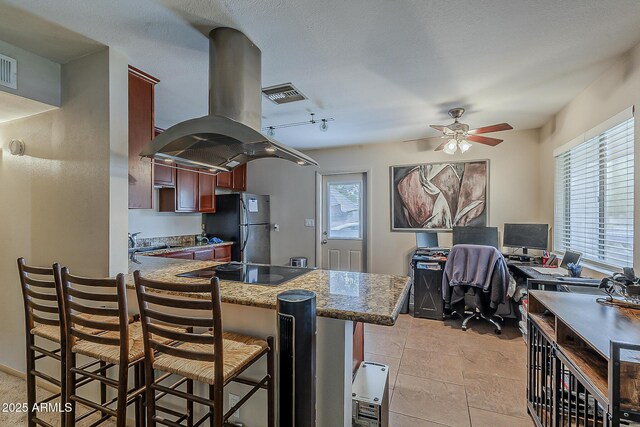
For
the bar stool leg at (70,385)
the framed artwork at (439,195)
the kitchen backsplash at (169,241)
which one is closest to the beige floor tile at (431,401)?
the bar stool leg at (70,385)

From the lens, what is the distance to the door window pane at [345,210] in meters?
4.75

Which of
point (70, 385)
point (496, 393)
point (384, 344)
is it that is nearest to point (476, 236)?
point (384, 344)

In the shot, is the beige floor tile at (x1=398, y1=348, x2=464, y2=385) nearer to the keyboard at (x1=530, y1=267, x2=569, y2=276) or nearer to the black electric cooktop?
the keyboard at (x1=530, y1=267, x2=569, y2=276)

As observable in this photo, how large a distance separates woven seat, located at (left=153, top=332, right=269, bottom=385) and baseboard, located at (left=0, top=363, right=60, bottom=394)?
161 centimetres

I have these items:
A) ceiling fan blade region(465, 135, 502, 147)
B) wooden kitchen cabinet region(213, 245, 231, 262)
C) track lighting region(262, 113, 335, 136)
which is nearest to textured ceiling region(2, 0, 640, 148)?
ceiling fan blade region(465, 135, 502, 147)

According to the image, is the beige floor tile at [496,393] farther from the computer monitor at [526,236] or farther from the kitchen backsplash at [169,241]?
the kitchen backsplash at [169,241]

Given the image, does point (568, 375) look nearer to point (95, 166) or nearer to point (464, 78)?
point (464, 78)

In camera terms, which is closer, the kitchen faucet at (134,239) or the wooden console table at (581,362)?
the wooden console table at (581,362)

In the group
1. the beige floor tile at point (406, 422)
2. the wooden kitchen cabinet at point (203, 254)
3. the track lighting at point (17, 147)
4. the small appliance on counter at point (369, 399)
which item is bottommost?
the beige floor tile at point (406, 422)

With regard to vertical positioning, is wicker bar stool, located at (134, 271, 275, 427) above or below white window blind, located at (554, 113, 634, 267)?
below

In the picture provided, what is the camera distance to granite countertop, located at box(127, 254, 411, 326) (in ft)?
4.18

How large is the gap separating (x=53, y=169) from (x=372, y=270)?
3865 mm

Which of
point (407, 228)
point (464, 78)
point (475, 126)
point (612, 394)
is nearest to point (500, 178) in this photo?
point (475, 126)

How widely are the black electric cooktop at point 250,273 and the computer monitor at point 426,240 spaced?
8.00ft
